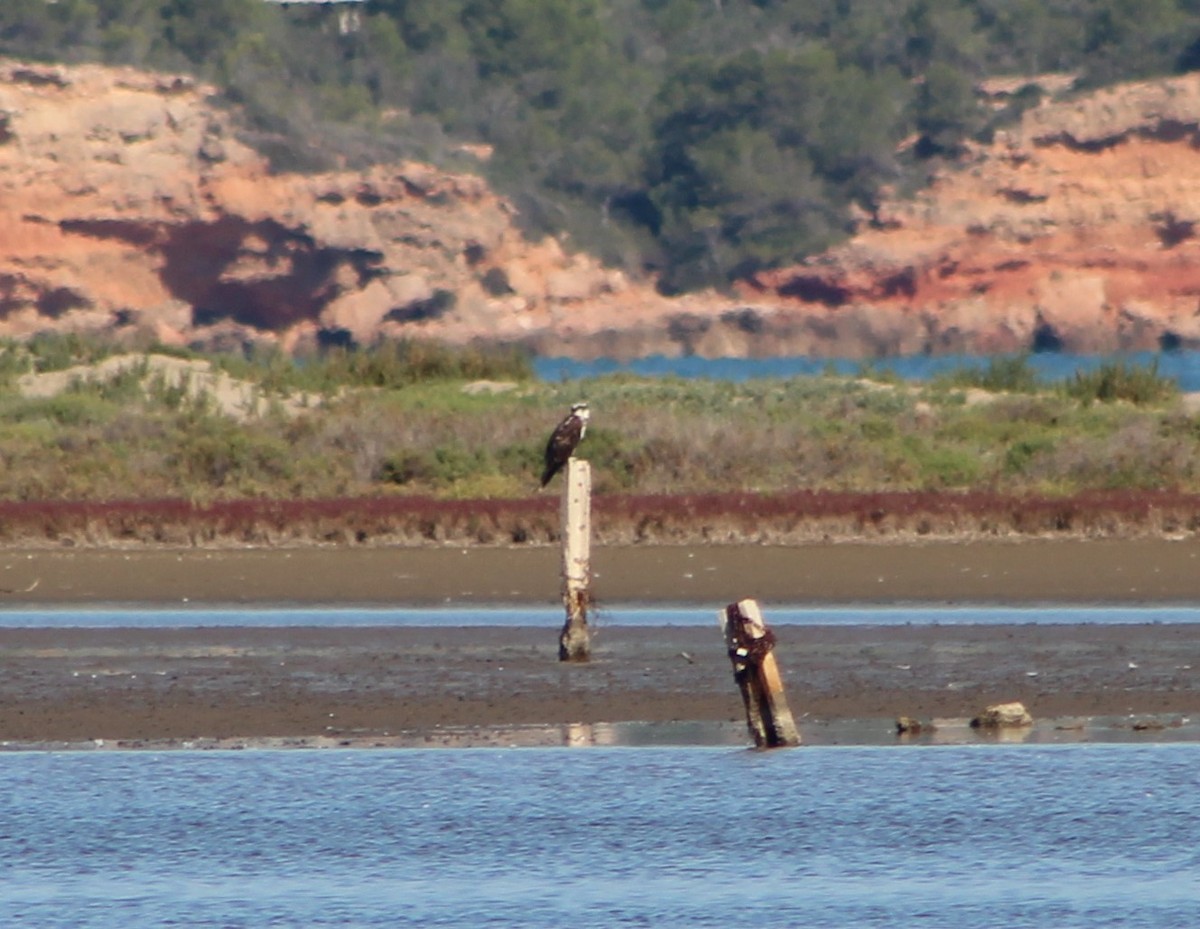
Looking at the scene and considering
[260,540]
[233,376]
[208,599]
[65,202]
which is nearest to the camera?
[208,599]

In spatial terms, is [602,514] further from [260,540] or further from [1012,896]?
[1012,896]

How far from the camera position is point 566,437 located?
14133 mm

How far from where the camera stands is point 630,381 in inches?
1371

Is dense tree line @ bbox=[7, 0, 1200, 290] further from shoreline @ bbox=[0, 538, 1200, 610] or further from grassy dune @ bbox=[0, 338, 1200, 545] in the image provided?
shoreline @ bbox=[0, 538, 1200, 610]

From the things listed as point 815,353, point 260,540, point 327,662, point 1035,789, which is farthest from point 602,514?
point 815,353

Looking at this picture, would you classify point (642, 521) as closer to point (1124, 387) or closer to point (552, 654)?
point (552, 654)

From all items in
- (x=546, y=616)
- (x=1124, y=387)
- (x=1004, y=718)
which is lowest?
(x=1004, y=718)

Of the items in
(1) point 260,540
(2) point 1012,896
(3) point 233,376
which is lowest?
(2) point 1012,896

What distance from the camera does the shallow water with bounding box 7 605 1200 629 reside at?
54.7 feet

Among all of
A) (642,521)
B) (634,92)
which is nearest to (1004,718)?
(642,521)

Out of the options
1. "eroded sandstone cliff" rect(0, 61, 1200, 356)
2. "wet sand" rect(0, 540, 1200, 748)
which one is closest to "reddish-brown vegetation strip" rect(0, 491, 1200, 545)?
"wet sand" rect(0, 540, 1200, 748)

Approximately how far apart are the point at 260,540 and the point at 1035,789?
11.7 metres

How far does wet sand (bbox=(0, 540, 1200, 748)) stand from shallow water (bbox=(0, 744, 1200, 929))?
867 mm

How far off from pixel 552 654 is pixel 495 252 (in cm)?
5936
